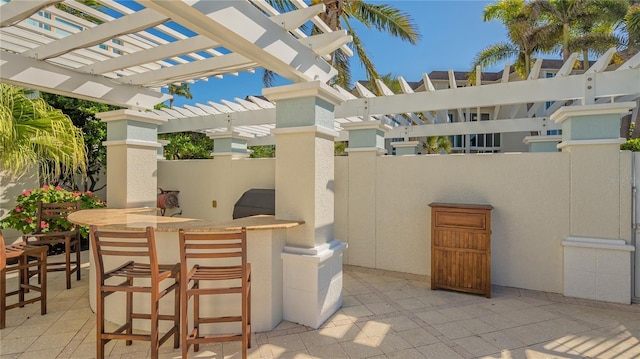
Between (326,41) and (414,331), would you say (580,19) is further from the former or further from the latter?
(414,331)

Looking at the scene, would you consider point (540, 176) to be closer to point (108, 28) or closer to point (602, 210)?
point (602, 210)

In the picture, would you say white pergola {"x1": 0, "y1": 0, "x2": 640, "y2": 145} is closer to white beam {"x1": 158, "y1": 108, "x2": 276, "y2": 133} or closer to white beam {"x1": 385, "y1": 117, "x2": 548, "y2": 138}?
white beam {"x1": 158, "y1": 108, "x2": 276, "y2": 133}

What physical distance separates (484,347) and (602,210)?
258 centimetres

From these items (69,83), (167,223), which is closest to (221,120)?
(69,83)

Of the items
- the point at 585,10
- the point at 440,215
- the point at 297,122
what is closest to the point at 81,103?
the point at 297,122

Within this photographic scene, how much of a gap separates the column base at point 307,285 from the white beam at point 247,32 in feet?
6.35

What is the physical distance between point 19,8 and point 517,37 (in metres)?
16.0

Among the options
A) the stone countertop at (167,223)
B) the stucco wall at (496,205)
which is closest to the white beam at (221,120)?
the stucco wall at (496,205)

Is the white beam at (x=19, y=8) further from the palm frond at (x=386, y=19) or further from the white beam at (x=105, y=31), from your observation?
the palm frond at (x=386, y=19)

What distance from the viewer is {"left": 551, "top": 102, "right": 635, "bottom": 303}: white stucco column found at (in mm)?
3990

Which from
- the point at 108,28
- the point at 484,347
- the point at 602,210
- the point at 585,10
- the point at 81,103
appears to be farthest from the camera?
the point at 585,10

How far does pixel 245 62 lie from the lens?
410 centimetres

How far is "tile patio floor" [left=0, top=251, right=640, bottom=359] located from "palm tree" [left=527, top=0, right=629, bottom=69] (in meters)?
13.0

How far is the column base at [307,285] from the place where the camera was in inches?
133
